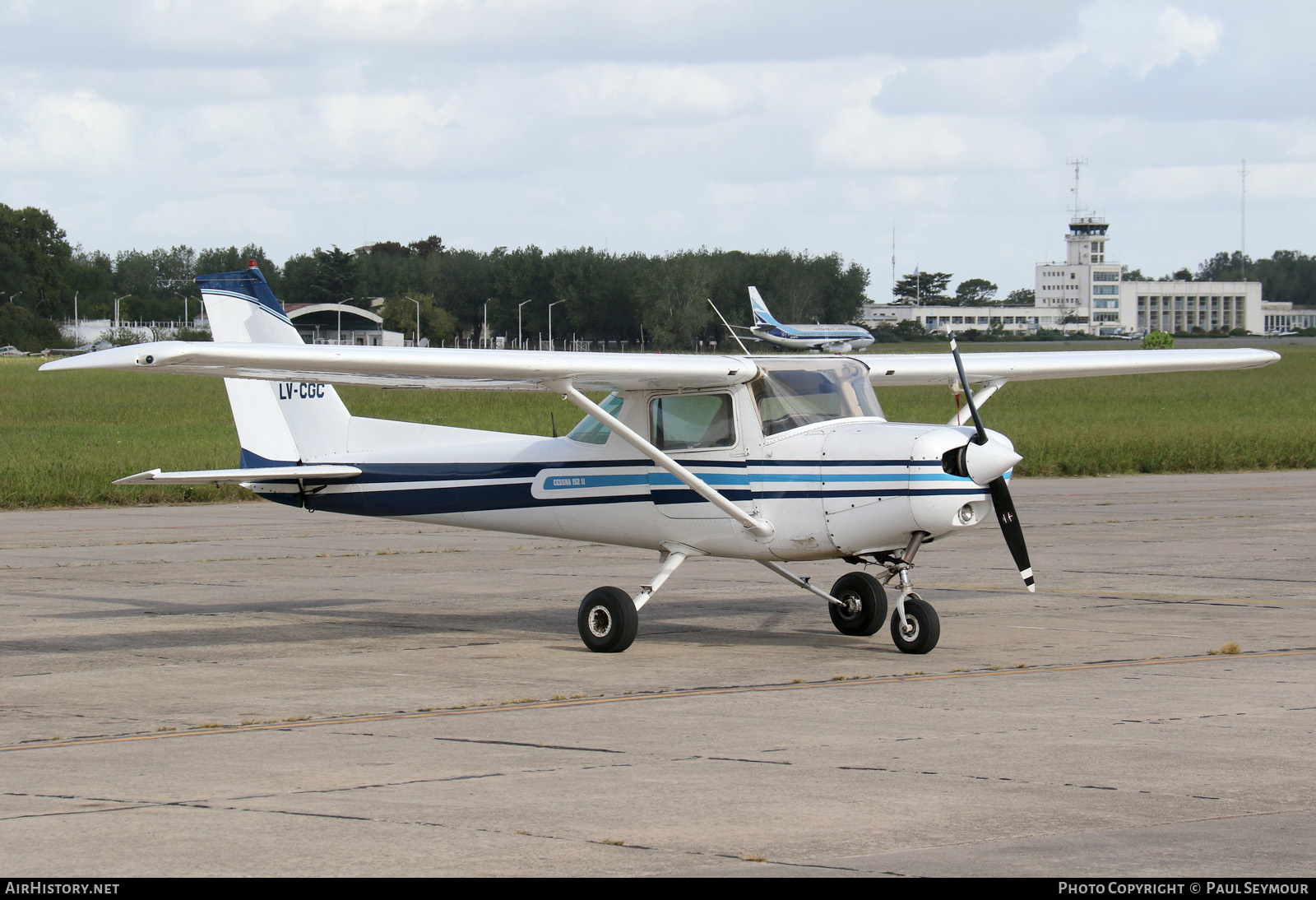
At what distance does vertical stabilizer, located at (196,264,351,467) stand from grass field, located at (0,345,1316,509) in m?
1.84

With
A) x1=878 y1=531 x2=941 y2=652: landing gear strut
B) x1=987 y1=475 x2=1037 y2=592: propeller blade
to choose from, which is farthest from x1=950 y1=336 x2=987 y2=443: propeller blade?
x1=878 y1=531 x2=941 y2=652: landing gear strut

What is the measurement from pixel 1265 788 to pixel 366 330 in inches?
4671

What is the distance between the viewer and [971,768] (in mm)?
7191

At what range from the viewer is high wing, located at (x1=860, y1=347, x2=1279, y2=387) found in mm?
12688

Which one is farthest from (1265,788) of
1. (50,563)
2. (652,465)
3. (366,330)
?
(366,330)

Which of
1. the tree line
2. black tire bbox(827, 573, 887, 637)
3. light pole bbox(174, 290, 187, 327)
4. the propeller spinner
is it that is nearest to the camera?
the propeller spinner

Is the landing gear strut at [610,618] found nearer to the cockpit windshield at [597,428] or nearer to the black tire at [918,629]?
the cockpit windshield at [597,428]

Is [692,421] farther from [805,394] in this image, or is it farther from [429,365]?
[429,365]

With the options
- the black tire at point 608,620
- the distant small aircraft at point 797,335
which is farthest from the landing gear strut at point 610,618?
the distant small aircraft at point 797,335

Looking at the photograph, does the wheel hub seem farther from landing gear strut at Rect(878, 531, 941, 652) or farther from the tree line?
the tree line

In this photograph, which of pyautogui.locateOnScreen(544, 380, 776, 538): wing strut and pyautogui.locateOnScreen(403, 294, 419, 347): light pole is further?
pyautogui.locateOnScreen(403, 294, 419, 347): light pole

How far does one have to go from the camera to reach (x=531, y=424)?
127 ft

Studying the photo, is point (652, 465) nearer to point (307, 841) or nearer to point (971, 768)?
point (971, 768)
